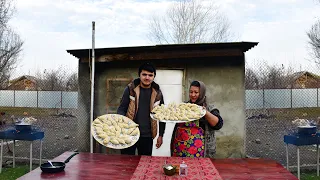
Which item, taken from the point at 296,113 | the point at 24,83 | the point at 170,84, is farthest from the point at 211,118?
the point at 24,83

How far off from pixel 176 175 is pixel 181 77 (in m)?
3.43

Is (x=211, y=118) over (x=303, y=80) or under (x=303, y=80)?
under

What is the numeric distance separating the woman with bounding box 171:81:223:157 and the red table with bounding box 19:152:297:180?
0.61m

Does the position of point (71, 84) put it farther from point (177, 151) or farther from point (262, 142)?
point (177, 151)

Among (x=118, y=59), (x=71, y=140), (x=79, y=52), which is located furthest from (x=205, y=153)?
(x=71, y=140)

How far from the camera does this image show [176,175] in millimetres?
2736

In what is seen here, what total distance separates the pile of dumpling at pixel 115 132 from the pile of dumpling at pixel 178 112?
372 mm

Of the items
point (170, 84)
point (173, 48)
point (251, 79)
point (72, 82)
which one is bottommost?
point (170, 84)

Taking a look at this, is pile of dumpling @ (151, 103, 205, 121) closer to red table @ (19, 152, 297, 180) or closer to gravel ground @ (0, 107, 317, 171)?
red table @ (19, 152, 297, 180)

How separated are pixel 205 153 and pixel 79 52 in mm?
3321

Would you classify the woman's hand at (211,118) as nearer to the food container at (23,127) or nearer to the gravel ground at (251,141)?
the food container at (23,127)

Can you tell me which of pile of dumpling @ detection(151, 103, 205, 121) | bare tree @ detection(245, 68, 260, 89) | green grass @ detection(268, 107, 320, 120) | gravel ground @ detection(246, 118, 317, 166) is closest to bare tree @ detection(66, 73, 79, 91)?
bare tree @ detection(245, 68, 260, 89)

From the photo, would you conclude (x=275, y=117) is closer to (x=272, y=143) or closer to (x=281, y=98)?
(x=281, y=98)

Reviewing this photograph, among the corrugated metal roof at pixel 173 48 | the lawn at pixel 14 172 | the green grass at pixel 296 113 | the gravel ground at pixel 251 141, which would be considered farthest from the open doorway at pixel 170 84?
the green grass at pixel 296 113
